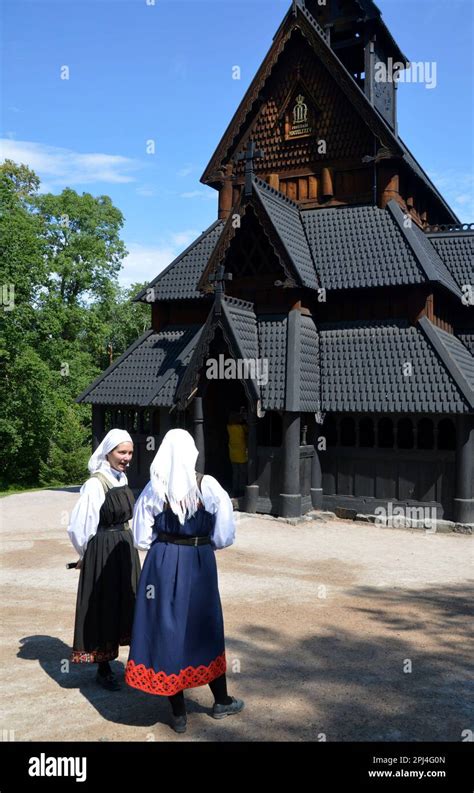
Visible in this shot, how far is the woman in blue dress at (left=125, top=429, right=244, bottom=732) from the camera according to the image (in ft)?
16.0

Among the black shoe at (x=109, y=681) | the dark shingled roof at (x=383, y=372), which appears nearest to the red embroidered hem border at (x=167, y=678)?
the black shoe at (x=109, y=681)

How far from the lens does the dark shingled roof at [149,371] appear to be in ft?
55.6

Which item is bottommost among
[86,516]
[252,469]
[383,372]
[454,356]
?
[252,469]

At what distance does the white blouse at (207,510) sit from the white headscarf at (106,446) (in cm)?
77

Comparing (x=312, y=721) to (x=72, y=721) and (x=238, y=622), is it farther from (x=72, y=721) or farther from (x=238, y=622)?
(x=238, y=622)

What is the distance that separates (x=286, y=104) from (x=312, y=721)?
16676 millimetres

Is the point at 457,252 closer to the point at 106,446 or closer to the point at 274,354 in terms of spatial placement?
the point at 274,354

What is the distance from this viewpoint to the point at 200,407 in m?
15.3

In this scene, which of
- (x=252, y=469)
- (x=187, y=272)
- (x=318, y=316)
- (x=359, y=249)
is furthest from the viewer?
(x=187, y=272)

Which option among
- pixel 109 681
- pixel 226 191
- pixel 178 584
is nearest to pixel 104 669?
pixel 109 681

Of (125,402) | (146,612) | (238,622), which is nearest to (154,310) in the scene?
(125,402)

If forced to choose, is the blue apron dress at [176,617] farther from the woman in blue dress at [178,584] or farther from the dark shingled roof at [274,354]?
the dark shingled roof at [274,354]

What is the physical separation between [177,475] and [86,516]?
110 centimetres

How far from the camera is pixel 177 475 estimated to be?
491 cm
